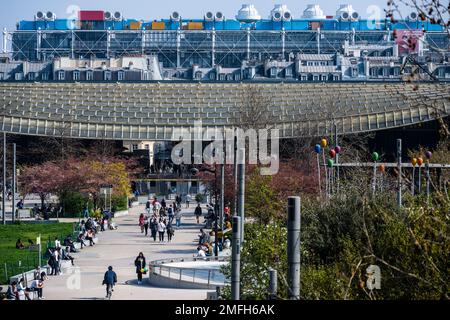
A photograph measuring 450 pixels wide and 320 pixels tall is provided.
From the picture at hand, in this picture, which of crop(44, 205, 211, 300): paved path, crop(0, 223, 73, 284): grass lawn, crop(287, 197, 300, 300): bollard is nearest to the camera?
crop(287, 197, 300, 300): bollard

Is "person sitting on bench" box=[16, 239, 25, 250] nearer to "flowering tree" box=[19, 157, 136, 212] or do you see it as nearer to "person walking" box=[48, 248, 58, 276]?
"person walking" box=[48, 248, 58, 276]

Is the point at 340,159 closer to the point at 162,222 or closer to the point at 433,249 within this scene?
the point at 162,222

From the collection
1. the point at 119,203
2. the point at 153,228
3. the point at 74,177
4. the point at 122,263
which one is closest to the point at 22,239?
the point at 153,228

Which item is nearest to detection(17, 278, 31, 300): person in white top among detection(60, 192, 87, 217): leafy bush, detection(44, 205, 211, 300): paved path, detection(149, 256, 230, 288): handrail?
detection(44, 205, 211, 300): paved path

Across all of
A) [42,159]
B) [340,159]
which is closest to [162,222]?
[340,159]

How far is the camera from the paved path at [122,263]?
4169 cm

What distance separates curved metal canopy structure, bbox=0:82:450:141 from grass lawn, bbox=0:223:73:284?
33.7 m

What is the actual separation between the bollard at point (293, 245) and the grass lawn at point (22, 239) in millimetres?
23354

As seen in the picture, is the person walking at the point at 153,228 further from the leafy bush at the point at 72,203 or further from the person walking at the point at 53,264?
the leafy bush at the point at 72,203

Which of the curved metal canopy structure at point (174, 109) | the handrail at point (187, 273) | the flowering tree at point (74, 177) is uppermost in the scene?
the curved metal canopy structure at point (174, 109)

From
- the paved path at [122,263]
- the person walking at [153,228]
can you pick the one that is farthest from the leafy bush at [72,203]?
the person walking at [153,228]

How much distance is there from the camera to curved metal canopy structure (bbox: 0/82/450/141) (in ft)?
347
